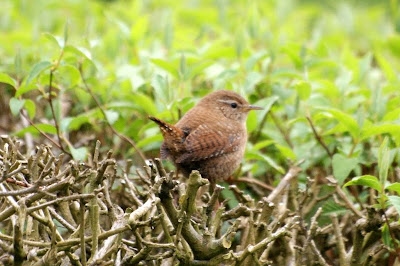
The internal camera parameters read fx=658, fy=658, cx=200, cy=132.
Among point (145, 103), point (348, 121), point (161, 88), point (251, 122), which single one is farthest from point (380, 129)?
point (145, 103)

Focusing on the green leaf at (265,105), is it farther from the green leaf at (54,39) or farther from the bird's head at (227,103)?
the green leaf at (54,39)

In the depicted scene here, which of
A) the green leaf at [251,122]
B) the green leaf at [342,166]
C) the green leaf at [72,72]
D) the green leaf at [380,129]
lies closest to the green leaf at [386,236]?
the green leaf at [342,166]

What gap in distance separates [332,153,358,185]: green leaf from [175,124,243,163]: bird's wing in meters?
0.63

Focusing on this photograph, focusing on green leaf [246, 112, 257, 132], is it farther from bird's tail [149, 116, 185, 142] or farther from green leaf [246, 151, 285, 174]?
bird's tail [149, 116, 185, 142]

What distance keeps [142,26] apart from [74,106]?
0.67 meters

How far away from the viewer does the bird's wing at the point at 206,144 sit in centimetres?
335

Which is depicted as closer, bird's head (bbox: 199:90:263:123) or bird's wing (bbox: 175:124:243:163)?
bird's wing (bbox: 175:124:243:163)

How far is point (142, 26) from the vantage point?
418 centimetres

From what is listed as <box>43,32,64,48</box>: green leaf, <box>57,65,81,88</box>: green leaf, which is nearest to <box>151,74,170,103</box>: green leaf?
<box>57,65,81,88</box>: green leaf

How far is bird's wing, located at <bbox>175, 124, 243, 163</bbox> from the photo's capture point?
132 inches

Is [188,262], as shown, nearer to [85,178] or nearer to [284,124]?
[85,178]

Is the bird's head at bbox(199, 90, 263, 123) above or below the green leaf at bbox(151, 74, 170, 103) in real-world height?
below

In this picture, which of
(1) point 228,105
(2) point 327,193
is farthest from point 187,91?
(2) point 327,193

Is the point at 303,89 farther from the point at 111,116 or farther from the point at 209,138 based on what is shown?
the point at 111,116
